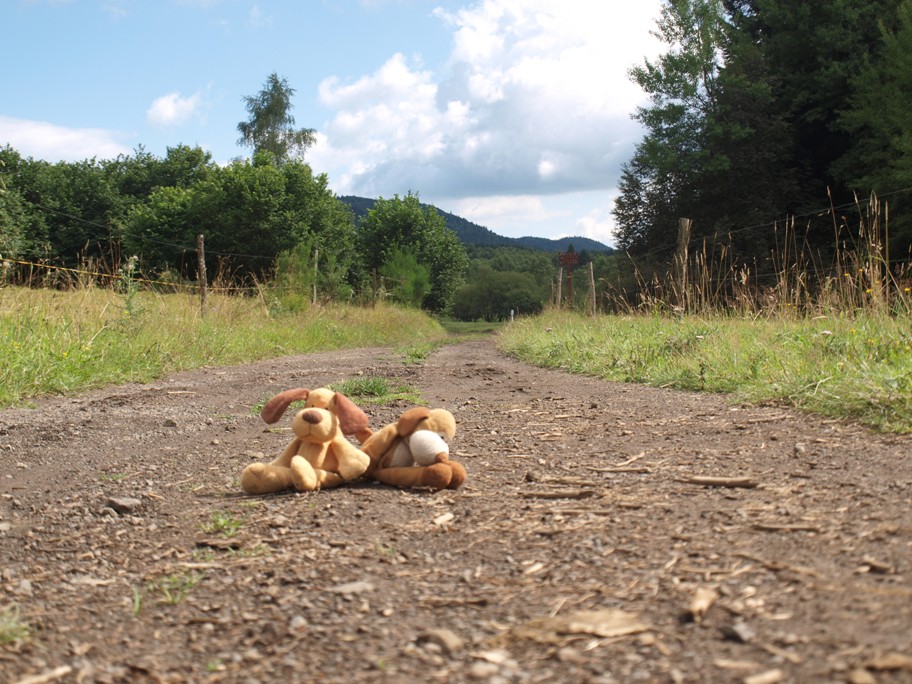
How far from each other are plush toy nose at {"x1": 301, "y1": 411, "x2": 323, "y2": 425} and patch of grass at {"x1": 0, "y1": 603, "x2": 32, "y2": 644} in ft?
3.62

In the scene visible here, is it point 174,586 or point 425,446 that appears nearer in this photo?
point 174,586

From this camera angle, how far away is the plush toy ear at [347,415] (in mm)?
2820

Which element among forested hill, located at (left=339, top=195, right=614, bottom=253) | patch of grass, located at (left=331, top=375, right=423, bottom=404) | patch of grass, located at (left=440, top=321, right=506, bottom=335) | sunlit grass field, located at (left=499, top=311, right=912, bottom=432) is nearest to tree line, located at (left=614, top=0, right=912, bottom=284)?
patch of grass, located at (left=440, top=321, right=506, bottom=335)

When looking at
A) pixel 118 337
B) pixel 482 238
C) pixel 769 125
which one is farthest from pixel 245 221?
pixel 482 238

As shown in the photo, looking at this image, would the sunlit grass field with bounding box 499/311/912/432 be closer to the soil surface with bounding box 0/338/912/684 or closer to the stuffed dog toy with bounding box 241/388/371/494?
the soil surface with bounding box 0/338/912/684

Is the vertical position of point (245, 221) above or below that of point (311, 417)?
above

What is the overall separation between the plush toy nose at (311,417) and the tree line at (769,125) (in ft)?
65.3

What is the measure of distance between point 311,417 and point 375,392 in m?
2.93

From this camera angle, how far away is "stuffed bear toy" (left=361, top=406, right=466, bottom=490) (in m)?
2.76

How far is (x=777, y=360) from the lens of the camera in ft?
18.2

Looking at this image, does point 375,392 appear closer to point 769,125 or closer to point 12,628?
point 12,628

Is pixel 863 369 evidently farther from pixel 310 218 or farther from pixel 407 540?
pixel 310 218

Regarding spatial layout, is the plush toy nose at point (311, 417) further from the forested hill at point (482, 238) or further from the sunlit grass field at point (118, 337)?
the forested hill at point (482, 238)

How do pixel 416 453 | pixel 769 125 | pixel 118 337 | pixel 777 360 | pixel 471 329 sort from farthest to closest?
pixel 471 329, pixel 769 125, pixel 118 337, pixel 777 360, pixel 416 453
